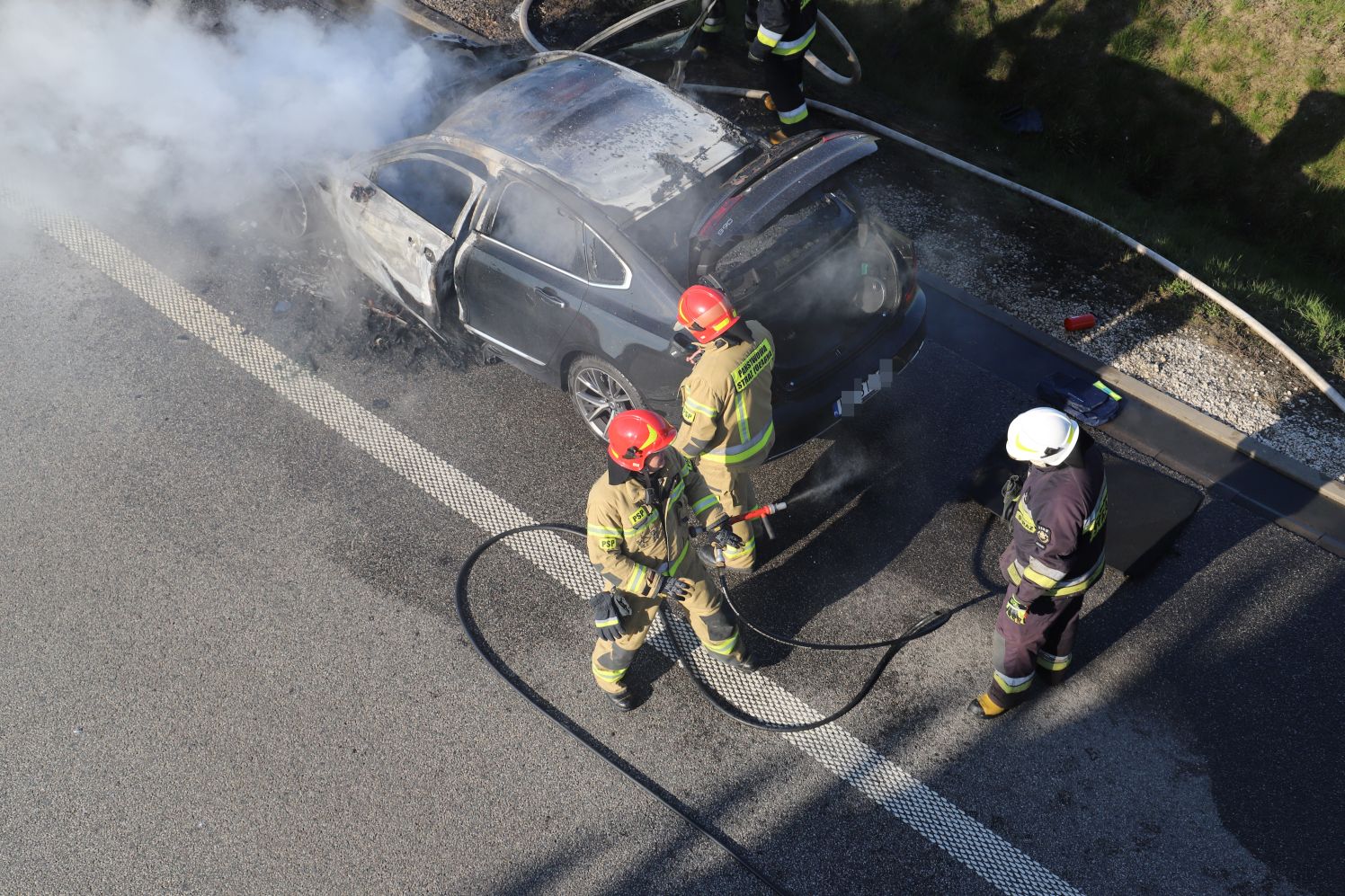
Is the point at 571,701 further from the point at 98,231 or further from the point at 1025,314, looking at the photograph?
the point at 98,231

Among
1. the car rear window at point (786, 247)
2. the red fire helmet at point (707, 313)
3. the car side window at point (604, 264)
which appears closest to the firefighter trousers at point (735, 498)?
the red fire helmet at point (707, 313)

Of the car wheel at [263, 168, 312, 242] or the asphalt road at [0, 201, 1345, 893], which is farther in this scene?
the car wheel at [263, 168, 312, 242]

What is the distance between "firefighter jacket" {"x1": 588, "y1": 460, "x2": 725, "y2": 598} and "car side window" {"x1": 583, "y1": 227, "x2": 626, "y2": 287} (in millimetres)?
1202

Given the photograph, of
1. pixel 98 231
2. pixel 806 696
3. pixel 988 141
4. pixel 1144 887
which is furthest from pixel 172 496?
pixel 988 141

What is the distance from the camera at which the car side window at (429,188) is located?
5574mm

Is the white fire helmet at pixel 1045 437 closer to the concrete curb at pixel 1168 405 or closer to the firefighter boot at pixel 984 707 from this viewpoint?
the firefighter boot at pixel 984 707

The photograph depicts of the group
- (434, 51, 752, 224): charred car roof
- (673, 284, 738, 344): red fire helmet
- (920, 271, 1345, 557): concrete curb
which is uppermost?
(434, 51, 752, 224): charred car roof

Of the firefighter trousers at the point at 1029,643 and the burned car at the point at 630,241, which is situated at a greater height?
the burned car at the point at 630,241

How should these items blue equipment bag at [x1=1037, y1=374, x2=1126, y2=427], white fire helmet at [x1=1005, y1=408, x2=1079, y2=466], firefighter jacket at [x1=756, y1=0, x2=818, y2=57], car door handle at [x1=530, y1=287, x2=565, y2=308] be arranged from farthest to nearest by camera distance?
firefighter jacket at [x1=756, y1=0, x2=818, y2=57]
blue equipment bag at [x1=1037, y1=374, x2=1126, y2=427]
car door handle at [x1=530, y1=287, x2=565, y2=308]
white fire helmet at [x1=1005, y1=408, x2=1079, y2=466]

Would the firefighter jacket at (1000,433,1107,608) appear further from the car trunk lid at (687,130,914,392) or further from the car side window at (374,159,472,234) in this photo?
the car side window at (374,159,472,234)

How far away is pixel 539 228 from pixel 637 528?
212 cm

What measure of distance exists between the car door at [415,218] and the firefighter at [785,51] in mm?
2519

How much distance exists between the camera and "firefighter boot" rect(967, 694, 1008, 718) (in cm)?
449

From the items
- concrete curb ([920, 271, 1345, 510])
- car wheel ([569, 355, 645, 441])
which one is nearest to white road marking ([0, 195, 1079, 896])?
car wheel ([569, 355, 645, 441])
